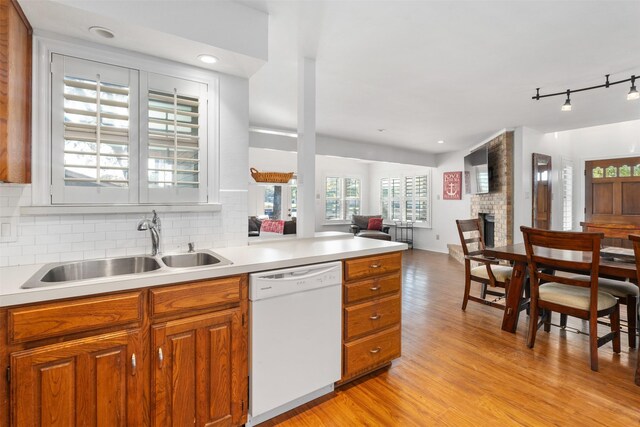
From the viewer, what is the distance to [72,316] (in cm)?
120

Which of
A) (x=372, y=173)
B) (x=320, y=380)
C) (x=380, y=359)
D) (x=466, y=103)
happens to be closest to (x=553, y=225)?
(x=466, y=103)

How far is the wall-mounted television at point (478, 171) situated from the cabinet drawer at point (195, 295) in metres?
5.13

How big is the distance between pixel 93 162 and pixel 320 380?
6.06 feet

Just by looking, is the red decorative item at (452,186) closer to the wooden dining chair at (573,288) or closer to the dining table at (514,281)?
the dining table at (514,281)

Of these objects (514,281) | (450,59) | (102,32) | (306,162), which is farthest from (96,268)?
(514,281)

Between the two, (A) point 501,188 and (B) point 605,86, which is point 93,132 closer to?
(B) point 605,86

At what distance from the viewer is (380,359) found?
214 cm

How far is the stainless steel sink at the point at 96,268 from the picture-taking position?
158cm

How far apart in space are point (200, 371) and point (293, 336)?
496 mm

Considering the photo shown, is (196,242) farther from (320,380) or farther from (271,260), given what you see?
(320,380)

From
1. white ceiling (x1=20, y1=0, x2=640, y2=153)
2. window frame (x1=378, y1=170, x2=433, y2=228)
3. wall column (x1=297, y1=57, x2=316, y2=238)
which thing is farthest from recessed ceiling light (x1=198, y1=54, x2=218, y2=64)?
window frame (x1=378, y1=170, x2=433, y2=228)

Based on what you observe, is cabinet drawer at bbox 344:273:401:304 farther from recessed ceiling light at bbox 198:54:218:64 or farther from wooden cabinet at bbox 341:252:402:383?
recessed ceiling light at bbox 198:54:218:64

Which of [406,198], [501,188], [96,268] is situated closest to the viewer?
[96,268]

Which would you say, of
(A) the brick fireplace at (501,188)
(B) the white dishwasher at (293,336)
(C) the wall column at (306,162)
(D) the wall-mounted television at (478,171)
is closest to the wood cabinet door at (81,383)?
(B) the white dishwasher at (293,336)
